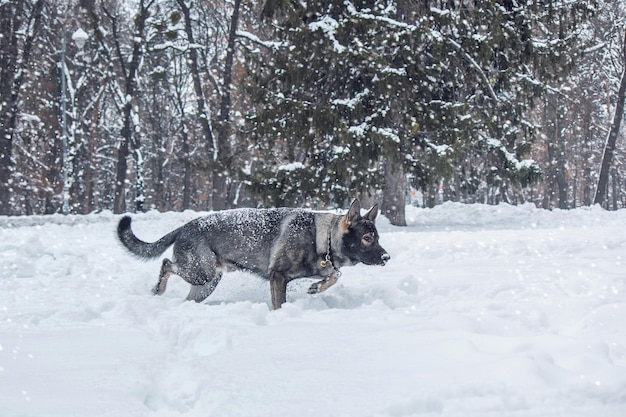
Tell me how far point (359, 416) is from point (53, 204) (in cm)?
4020

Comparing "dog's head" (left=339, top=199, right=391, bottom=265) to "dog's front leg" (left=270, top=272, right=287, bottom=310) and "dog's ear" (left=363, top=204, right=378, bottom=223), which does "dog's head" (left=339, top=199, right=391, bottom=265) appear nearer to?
"dog's ear" (left=363, top=204, right=378, bottom=223)

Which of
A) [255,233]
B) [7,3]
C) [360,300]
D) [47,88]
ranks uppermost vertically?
[7,3]

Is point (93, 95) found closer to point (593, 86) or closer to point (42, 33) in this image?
point (42, 33)

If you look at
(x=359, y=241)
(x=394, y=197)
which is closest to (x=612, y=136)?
(x=394, y=197)

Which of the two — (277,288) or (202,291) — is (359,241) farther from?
(202,291)

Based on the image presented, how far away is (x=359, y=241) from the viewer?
682cm

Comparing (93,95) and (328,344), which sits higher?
(93,95)

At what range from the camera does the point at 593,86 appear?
33188 millimetres

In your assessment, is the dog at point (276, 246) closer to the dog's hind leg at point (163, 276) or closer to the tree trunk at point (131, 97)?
the dog's hind leg at point (163, 276)

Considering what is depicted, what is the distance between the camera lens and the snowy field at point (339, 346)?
298 centimetres

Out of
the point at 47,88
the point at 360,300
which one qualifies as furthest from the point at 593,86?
the point at 360,300

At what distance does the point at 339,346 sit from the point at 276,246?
282 cm

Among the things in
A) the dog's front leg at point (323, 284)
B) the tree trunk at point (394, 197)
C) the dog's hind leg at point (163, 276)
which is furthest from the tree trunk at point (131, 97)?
the dog's front leg at point (323, 284)

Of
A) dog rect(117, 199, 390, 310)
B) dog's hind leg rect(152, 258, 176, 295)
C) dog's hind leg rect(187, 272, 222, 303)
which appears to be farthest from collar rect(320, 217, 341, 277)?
dog's hind leg rect(152, 258, 176, 295)
